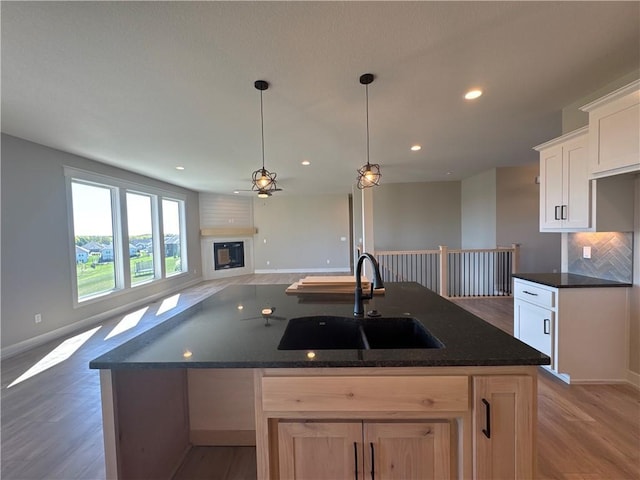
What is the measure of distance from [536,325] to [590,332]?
367 mm

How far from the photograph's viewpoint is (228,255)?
860 centimetres

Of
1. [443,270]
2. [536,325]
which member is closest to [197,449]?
[536,325]

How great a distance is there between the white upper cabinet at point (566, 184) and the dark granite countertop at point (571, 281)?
47 cm

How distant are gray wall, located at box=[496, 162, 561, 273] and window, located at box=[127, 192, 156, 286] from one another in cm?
769

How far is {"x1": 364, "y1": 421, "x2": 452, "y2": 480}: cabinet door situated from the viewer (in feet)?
3.26

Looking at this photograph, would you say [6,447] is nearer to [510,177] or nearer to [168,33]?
[168,33]

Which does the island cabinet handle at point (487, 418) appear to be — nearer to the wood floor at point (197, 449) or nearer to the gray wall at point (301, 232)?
the wood floor at point (197, 449)

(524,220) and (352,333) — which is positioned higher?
(524,220)

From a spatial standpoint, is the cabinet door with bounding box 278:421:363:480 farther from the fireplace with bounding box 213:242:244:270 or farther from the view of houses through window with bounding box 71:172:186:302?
the fireplace with bounding box 213:242:244:270

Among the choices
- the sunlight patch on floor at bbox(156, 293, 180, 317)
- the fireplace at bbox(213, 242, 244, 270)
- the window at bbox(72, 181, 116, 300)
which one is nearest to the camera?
the window at bbox(72, 181, 116, 300)

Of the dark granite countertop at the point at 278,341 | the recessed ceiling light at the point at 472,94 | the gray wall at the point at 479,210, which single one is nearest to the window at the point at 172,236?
the dark granite countertop at the point at 278,341

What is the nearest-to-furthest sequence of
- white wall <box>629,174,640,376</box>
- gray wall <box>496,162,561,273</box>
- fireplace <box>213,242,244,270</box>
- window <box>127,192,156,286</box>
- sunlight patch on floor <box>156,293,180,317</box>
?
white wall <box>629,174,640,376</box>
sunlight patch on floor <box>156,293,180,317</box>
window <box>127,192,156,286</box>
gray wall <box>496,162,561,273</box>
fireplace <box>213,242,244,270</box>

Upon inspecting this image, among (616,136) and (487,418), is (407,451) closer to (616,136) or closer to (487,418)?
(487,418)

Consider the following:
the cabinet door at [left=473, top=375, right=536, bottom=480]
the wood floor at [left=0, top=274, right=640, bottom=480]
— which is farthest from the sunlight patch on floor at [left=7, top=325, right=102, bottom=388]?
the cabinet door at [left=473, top=375, right=536, bottom=480]
